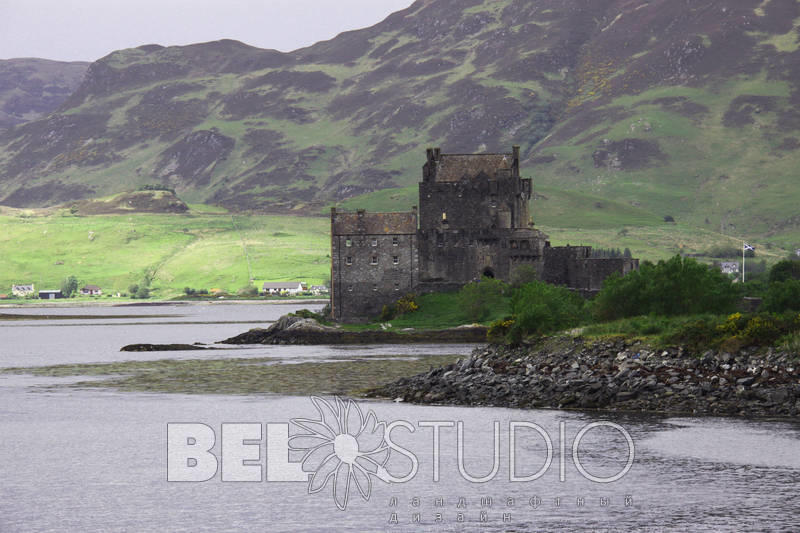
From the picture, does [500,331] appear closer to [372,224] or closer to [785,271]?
[372,224]

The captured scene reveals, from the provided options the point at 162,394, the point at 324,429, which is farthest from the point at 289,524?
the point at 162,394

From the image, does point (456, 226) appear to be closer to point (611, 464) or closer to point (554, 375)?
point (554, 375)

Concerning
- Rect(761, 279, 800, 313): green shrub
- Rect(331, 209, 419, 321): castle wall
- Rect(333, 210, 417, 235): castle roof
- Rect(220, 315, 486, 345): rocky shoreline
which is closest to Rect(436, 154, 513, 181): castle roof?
Rect(333, 210, 417, 235): castle roof

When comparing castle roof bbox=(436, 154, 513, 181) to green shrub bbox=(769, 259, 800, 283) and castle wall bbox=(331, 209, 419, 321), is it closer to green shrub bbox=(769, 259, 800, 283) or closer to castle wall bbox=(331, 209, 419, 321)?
castle wall bbox=(331, 209, 419, 321)

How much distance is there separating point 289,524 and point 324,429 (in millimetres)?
20658

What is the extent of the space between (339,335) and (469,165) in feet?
98.8

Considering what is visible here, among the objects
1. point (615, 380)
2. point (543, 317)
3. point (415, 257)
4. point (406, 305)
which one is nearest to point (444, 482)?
point (615, 380)

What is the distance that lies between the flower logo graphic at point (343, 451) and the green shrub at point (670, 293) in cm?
2490

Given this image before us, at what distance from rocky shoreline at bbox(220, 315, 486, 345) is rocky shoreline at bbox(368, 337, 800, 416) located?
158 ft

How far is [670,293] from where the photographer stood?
77.6 meters

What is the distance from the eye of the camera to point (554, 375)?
64.2 m

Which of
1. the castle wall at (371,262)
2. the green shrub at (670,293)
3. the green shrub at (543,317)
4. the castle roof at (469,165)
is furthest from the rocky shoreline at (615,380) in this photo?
the castle roof at (469,165)

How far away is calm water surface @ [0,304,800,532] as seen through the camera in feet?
122

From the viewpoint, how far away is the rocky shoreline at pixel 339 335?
12062 centimetres
